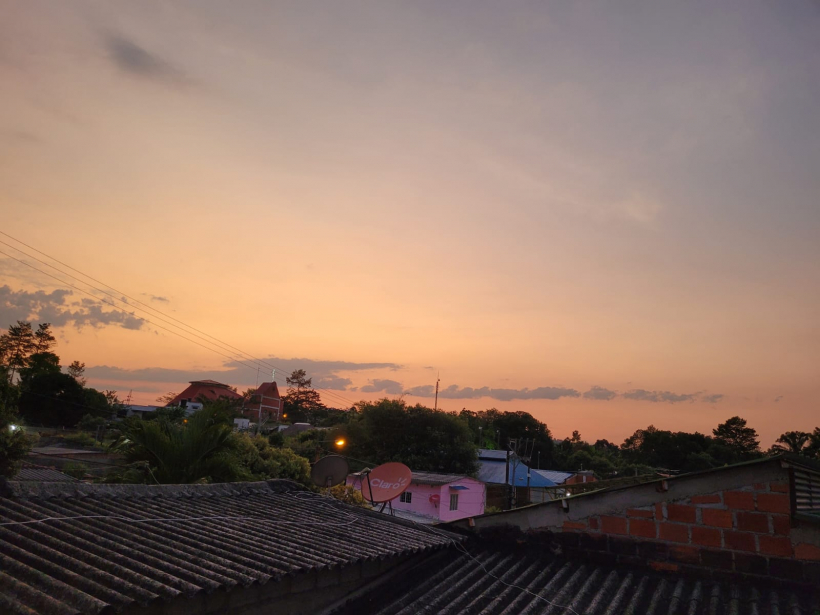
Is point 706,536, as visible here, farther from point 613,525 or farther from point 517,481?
point 517,481

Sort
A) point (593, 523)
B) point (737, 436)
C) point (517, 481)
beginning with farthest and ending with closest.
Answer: point (737, 436)
point (517, 481)
point (593, 523)

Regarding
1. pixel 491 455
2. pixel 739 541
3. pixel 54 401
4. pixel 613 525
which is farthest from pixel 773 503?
pixel 54 401

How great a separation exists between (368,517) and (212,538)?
343cm

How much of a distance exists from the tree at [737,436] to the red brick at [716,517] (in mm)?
68697

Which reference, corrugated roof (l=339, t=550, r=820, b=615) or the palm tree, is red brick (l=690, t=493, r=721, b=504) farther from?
the palm tree

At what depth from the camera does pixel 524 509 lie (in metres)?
8.52

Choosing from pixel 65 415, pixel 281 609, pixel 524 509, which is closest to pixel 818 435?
pixel 524 509

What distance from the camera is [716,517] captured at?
271 inches

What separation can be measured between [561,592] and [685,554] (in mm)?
1718

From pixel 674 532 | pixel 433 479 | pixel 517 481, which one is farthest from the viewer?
pixel 517 481

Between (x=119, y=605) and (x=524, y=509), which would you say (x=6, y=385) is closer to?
(x=119, y=605)

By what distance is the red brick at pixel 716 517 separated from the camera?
6805 mm

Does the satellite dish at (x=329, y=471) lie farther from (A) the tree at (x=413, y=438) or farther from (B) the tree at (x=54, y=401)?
(B) the tree at (x=54, y=401)

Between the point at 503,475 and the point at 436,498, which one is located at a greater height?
the point at 503,475
